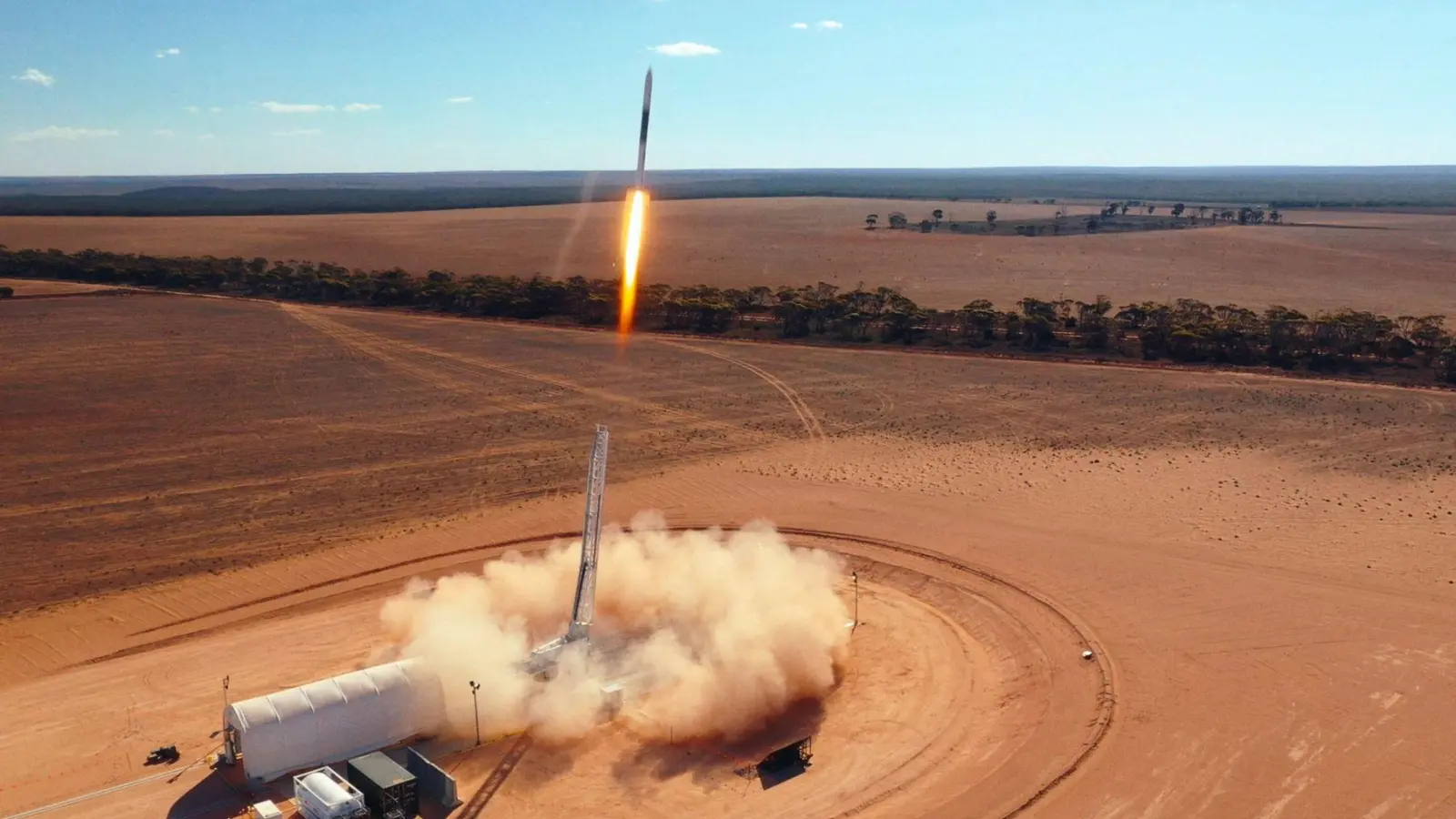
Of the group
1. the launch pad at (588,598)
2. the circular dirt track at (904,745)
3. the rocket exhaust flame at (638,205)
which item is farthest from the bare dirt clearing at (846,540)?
the rocket exhaust flame at (638,205)

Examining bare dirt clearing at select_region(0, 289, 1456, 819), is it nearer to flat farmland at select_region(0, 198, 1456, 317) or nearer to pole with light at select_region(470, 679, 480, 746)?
pole with light at select_region(470, 679, 480, 746)

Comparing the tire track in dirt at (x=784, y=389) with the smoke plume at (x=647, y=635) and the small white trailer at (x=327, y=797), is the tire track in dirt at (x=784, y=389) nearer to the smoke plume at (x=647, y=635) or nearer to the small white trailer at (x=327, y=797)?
the smoke plume at (x=647, y=635)

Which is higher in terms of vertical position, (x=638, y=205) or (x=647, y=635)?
(x=638, y=205)

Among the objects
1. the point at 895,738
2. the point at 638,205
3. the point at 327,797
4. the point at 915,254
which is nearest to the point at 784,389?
the point at 638,205

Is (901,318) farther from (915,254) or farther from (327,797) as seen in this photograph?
(915,254)

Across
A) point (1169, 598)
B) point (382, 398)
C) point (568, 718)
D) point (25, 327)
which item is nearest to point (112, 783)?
point (568, 718)

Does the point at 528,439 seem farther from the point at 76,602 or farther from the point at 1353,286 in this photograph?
the point at 1353,286

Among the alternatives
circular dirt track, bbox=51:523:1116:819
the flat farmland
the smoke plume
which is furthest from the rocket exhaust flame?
the flat farmland
